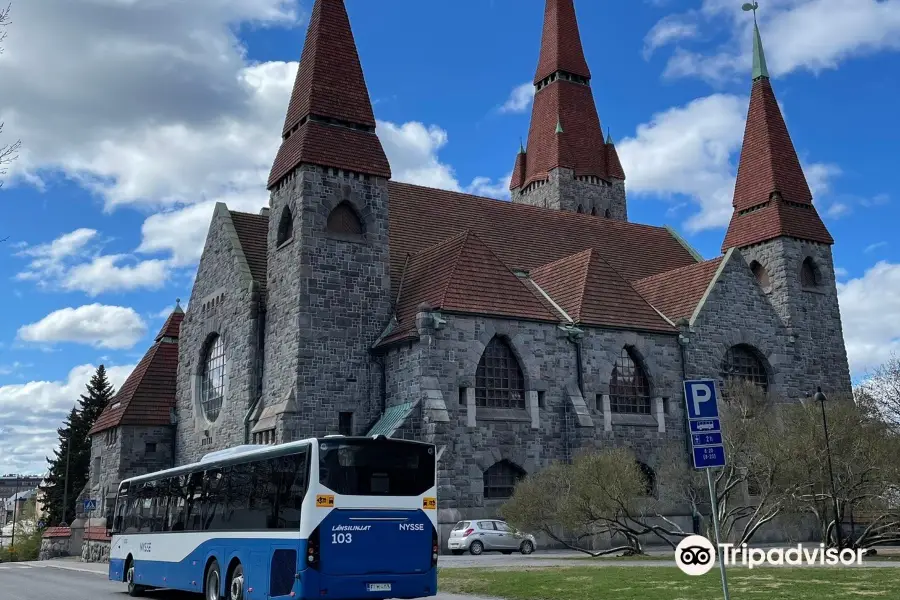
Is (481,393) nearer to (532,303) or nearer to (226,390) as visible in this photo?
(532,303)

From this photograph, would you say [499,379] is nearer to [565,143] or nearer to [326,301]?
[326,301]

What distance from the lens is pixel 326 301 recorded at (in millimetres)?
28516

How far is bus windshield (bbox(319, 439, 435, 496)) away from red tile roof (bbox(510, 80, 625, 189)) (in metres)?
37.7

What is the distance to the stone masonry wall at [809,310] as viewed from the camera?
35625mm

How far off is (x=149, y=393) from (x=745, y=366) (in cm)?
2464

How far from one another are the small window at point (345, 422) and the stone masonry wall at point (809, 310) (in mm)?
17965

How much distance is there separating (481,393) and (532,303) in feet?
12.0

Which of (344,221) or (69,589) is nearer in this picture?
(69,589)

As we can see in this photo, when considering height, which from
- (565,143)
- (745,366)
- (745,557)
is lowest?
(745,557)

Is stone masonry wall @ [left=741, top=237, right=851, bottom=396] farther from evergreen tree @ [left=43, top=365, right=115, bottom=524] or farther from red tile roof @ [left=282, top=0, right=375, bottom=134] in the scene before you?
evergreen tree @ [left=43, top=365, right=115, bottom=524]

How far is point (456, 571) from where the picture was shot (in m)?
18.8

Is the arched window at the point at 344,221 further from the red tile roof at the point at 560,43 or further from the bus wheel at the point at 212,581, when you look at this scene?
the red tile roof at the point at 560,43

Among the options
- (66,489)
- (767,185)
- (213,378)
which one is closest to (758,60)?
(767,185)

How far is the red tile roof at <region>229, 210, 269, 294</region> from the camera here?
107 ft
